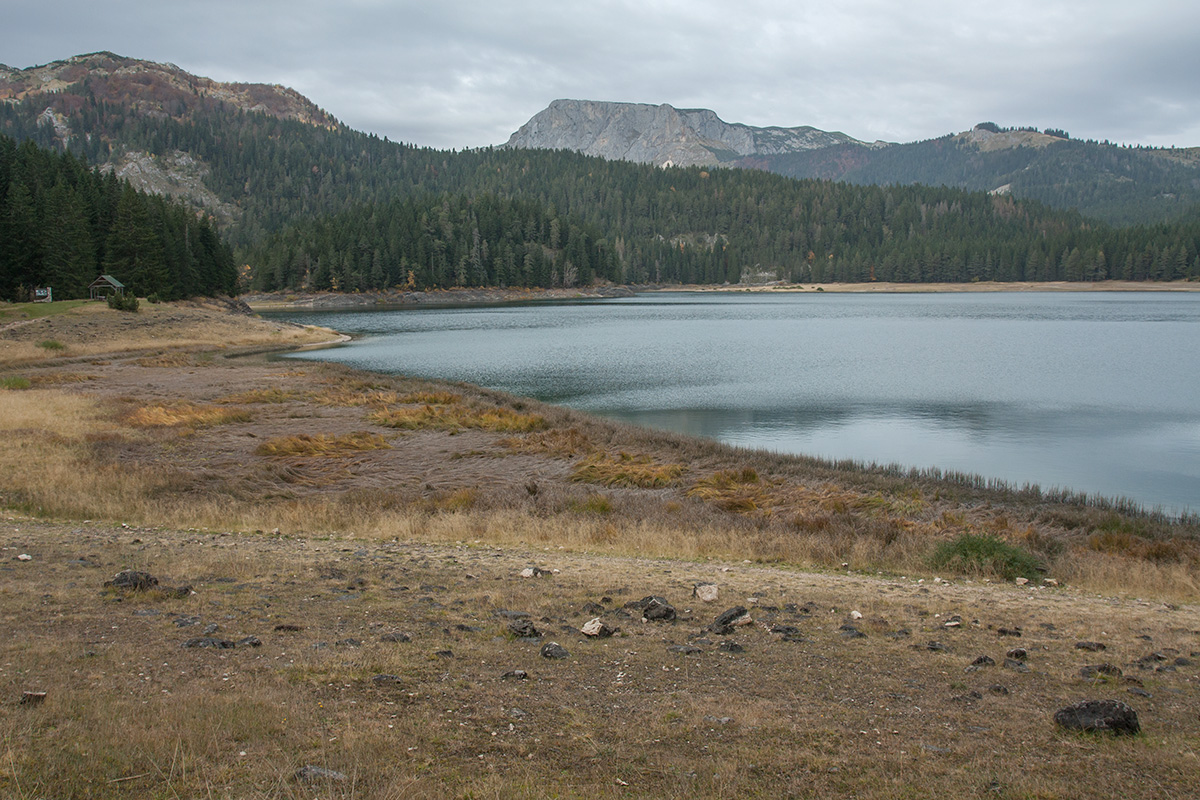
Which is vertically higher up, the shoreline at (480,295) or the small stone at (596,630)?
the shoreline at (480,295)

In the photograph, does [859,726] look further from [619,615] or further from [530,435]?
Answer: [530,435]

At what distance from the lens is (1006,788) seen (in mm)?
5199

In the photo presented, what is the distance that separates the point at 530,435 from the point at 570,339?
49.7 meters

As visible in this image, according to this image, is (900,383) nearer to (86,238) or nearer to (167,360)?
(167,360)

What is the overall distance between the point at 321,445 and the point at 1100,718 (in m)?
23.6

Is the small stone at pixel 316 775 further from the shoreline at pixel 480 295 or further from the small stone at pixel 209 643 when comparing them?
the shoreline at pixel 480 295

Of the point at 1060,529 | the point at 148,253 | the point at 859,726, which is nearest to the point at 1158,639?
the point at 859,726

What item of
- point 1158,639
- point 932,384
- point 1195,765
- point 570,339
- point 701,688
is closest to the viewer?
point 1195,765

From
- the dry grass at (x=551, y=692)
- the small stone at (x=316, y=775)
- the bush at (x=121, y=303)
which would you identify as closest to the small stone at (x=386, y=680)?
the dry grass at (x=551, y=692)

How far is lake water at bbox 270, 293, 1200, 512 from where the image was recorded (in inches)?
1052

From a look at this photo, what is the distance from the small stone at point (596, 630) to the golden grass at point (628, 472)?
42.9ft

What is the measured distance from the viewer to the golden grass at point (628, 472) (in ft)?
72.1

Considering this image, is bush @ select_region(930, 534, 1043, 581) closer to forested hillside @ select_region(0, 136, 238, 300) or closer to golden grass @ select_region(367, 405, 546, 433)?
golden grass @ select_region(367, 405, 546, 433)

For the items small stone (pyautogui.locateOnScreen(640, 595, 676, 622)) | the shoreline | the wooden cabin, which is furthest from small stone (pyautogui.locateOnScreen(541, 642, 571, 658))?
the shoreline
